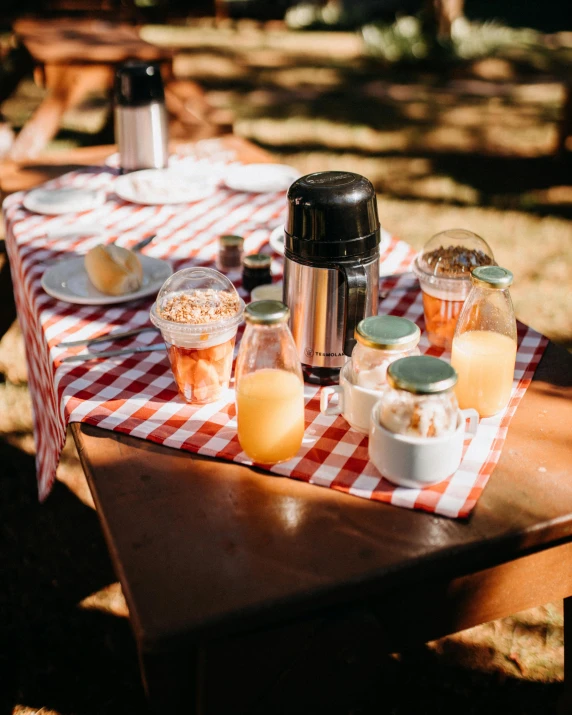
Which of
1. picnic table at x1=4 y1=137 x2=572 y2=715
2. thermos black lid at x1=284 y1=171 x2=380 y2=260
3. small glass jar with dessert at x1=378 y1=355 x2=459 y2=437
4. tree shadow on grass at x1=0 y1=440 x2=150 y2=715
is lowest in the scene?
tree shadow on grass at x1=0 y1=440 x2=150 y2=715

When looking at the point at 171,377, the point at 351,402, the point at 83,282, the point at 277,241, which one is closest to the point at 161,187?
the point at 277,241

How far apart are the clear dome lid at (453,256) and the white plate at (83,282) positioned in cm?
61

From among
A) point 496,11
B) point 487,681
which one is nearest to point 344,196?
point 487,681

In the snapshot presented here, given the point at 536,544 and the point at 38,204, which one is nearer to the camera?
the point at 536,544

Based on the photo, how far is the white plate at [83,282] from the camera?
153 cm

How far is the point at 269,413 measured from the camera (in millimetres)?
999

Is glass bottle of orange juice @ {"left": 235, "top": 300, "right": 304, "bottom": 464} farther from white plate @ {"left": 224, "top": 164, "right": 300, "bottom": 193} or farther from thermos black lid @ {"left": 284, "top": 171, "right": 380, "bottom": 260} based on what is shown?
white plate @ {"left": 224, "top": 164, "right": 300, "bottom": 193}

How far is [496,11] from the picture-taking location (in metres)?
10.9

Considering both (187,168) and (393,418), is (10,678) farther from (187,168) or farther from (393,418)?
(187,168)

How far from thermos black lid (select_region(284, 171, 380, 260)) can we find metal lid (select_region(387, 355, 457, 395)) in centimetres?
27

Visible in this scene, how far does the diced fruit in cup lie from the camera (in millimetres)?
1152

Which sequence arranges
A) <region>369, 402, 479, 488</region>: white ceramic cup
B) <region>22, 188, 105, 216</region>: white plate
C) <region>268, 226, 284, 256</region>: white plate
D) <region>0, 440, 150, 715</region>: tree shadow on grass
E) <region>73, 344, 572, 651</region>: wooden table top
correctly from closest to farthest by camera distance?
<region>73, 344, 572, 651</region>: wooden table top, <region>369, 402, 479, 488</region>: white ceramic cup, <region>0, 440, 150, 715</region>: tree shadow on grass, <region>268, 226, 284, 256</region>: white plate, <region>22, 188, 105, 216</region>: white plate

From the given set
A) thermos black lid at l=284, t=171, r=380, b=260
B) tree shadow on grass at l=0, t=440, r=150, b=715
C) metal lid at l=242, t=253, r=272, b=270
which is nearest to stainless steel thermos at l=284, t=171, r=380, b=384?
thermos black lid at l=284, t=171, r=380, b=260

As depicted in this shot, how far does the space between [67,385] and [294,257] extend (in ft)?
1.55
